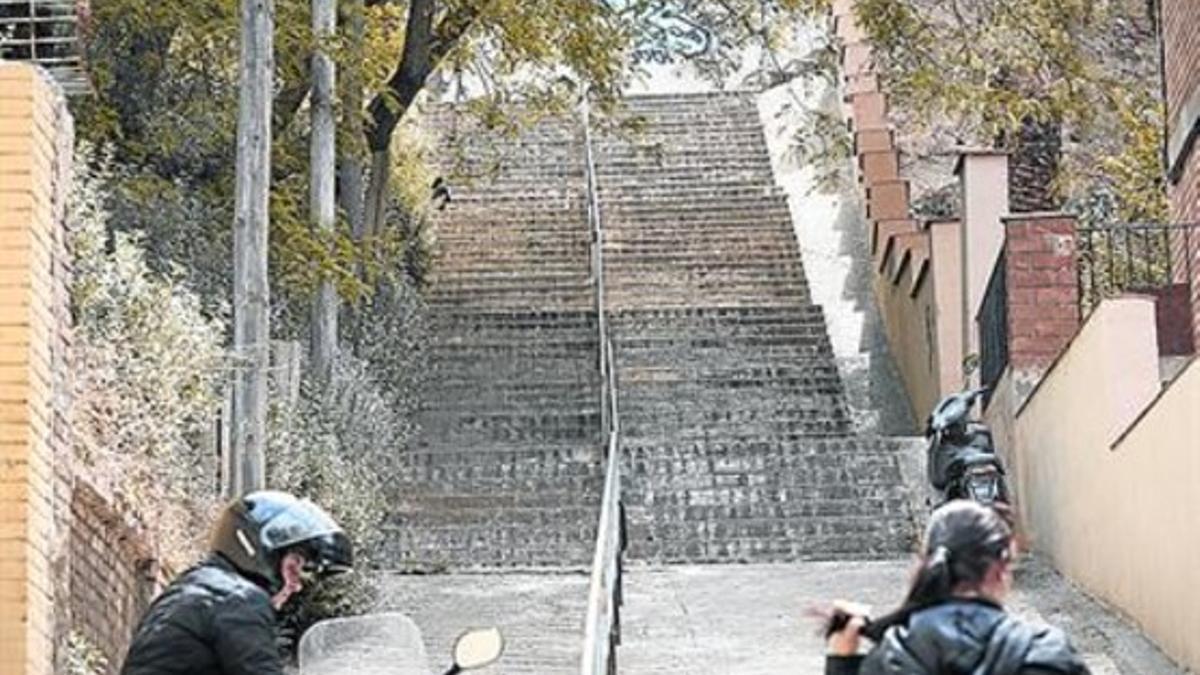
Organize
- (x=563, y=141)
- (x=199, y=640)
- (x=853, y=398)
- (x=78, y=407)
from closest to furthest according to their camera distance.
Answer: (x=199, y=640)
(x=78, y=407)
(x=853, y=398)
(x=563, y=141)

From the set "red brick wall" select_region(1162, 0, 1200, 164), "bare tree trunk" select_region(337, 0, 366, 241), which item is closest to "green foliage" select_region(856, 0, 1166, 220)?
"red brick wall" select_region(1162, 0, 1200, 164)

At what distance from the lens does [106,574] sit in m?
11.1

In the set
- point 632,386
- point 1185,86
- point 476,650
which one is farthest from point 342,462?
point 476,650

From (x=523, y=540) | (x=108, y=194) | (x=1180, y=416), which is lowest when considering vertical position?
(x=523, y=540)

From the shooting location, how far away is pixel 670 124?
33219 mm

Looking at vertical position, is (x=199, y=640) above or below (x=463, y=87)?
below

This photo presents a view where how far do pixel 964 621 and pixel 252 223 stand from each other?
9430 mm

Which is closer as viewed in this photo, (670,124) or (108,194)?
(108,194)

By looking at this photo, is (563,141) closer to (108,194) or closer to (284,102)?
(284,102)

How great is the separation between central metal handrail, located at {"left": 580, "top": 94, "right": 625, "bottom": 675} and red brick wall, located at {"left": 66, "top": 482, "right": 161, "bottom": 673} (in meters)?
2.08

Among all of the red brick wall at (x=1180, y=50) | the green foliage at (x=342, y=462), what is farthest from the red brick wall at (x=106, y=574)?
the red brick wall at (x=1180, y=50)

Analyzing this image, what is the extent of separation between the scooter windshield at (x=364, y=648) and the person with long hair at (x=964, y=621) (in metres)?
1.40

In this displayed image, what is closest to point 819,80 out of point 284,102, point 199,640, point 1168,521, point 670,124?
point 670,124

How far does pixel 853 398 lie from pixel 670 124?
9413 mm
